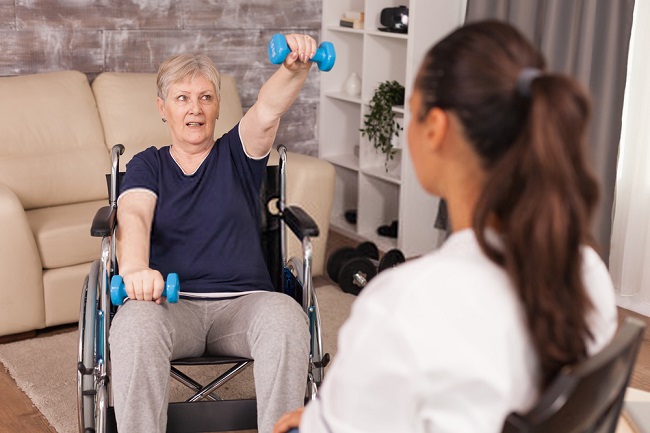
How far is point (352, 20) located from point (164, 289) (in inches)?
98.5

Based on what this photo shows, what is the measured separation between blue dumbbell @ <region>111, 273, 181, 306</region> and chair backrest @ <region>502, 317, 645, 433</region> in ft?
3.52

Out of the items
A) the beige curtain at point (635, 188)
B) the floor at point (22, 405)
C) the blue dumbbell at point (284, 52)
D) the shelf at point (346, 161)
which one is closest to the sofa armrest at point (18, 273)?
the floor at point (22, 405)

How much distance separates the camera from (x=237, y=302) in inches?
84.6

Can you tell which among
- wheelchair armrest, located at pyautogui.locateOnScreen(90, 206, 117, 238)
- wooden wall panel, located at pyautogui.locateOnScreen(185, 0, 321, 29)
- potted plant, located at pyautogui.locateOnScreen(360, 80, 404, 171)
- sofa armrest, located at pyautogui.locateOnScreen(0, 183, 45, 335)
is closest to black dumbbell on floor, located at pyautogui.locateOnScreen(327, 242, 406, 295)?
potted plant, located at pyautogui.locateOnScreen(360, 80, 404, 171)

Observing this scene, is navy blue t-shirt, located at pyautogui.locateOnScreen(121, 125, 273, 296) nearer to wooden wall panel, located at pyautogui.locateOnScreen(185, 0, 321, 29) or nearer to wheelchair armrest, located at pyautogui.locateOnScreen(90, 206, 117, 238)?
wheelchair armrest, located at pyautogui.locateOnScreen(90, 206, 117, 238)

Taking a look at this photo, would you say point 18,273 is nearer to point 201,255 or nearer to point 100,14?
point 201,255

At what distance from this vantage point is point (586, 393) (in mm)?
957

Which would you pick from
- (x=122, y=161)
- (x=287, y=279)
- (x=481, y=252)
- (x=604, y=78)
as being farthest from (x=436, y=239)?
(x=481, y=252)

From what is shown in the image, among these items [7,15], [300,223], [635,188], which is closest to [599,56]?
[635,188]

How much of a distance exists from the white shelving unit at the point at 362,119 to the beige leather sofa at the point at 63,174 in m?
0.64

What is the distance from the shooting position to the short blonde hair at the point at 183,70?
87.6 inches

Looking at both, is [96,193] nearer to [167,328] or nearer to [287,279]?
[287,279]

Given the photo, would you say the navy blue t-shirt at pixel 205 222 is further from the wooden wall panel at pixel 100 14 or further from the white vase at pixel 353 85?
the white vase at pixel 353 85

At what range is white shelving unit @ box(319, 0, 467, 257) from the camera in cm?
386
